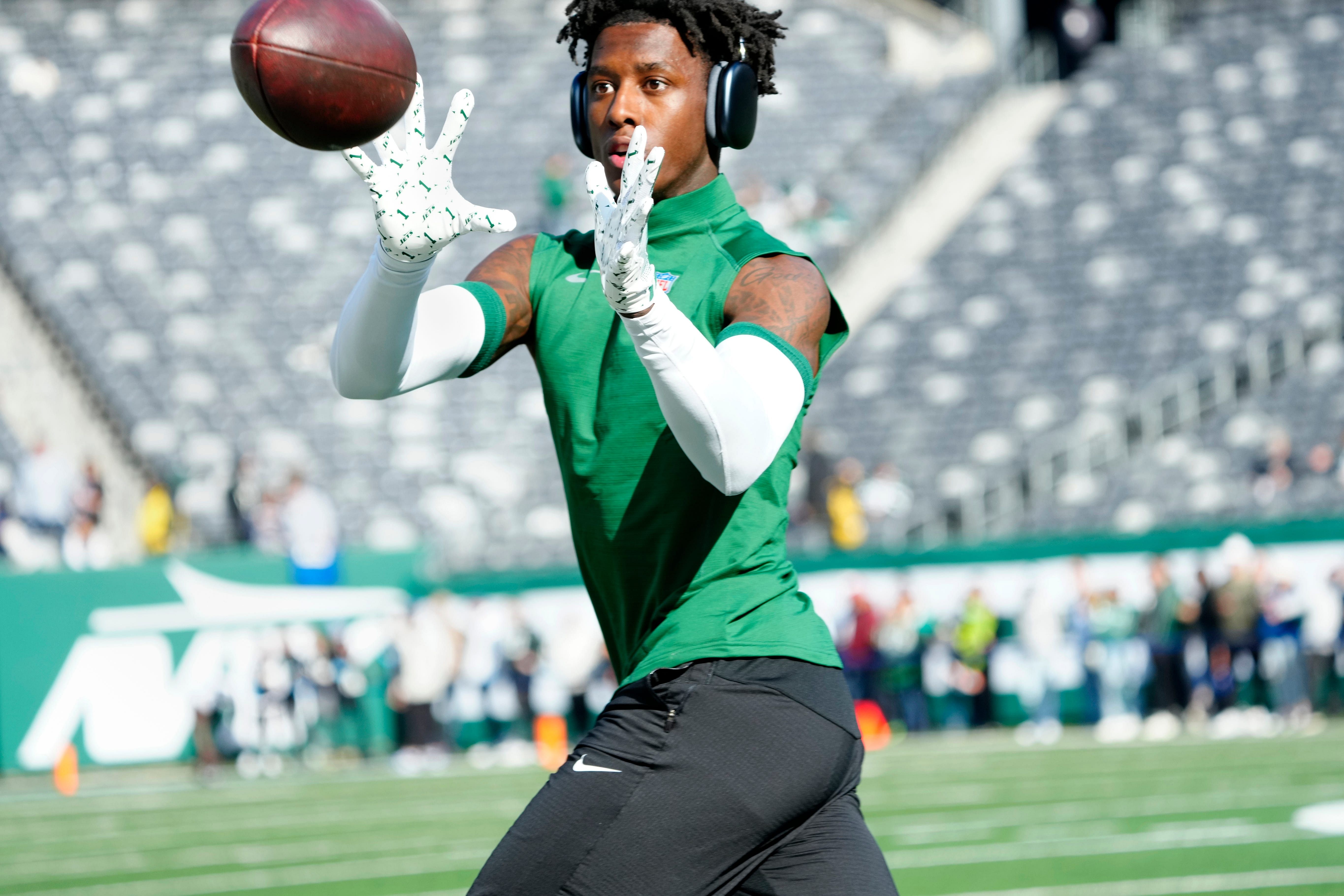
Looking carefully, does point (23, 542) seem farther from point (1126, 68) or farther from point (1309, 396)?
point (1126, 68)

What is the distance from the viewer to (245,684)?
44.8 ft

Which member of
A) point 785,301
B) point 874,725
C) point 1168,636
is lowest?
point 874,725

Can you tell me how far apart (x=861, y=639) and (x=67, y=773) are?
5985 millimetres

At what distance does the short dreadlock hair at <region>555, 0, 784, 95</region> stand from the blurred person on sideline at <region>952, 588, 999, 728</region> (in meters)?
11.3

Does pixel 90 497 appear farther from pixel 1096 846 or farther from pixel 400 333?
pixel 400 333

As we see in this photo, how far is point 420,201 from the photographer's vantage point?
2408mm

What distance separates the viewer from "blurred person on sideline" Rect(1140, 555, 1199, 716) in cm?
1355

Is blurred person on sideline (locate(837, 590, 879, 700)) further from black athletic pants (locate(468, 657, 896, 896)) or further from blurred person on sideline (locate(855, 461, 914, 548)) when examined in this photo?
black athletic pants (locate(468, 657, 896, 896))

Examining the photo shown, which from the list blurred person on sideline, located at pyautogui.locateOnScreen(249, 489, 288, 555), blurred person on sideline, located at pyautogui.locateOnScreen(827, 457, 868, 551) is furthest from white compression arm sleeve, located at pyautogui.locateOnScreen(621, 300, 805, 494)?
blurred person on sideline, located at pyautogui.locateOnScreen(249, 489, 288, 555)

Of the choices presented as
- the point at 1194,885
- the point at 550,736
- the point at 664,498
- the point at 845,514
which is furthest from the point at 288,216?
the point at 664,498

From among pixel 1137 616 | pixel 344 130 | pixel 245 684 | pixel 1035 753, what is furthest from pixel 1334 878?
pixel 245 684

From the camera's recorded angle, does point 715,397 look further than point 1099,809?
No

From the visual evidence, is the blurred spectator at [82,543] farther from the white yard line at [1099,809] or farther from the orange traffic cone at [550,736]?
the white yard line at [1099,809]

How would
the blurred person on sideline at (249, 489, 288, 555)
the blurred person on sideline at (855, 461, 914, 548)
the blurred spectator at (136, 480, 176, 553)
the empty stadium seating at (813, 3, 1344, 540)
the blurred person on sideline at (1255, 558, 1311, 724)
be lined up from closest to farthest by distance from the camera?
1. the blurred person on sideline at (1255, 558, 1311, 724)
2. the blurred person on sideline at (249, 489, 288, 555)
3. the blurred spectator at (136, 480, 176, 553)
4. the blurred person on sideline at (855, 461, 914, 548)
5. the empty stadium seating at (813, 3, 1344, 540)
